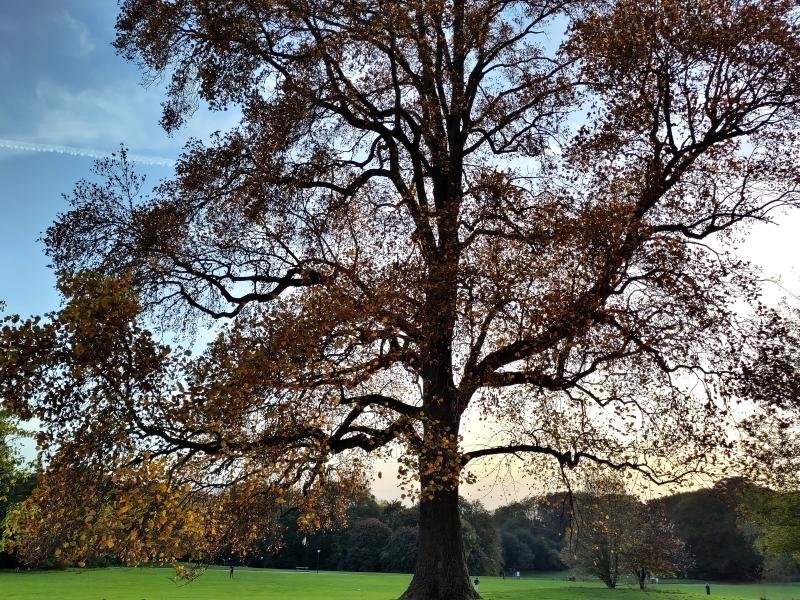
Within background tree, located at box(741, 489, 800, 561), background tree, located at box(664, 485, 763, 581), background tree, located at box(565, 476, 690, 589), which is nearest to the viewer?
background tree, located at box(741, 489, 800, 561)

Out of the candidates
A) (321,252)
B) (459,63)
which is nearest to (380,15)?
(459,63)

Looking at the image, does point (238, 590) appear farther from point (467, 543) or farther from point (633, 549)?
point (467, 543)

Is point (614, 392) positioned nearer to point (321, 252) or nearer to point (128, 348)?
point (321, 252)

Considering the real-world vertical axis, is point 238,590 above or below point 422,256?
below

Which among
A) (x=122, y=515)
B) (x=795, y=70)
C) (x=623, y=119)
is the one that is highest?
(x=795, y=70)

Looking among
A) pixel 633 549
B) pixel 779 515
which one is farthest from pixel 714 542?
pixel 779 515

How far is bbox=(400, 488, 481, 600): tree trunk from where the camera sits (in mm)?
15094

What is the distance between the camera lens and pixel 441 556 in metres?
15.4

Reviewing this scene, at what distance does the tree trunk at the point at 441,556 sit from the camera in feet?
49.5

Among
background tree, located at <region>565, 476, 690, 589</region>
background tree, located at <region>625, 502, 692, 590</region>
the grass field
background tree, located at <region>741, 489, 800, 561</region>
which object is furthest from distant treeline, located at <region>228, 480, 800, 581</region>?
background tree, located at <region>741, 489, 800, 561</region>

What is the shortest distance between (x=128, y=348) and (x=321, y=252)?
643cm

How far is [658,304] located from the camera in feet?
48.5

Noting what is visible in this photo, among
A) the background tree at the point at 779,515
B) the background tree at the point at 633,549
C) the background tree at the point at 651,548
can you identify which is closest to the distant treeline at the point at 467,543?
the background tree at the point at 633,549

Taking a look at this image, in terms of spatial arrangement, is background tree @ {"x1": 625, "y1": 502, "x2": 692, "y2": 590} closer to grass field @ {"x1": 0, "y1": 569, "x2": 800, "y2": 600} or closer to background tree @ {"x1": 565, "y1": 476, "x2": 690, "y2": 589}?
background tree @ {"x1": 565, "y1": 476, "x2": 690, "y2": 589}
